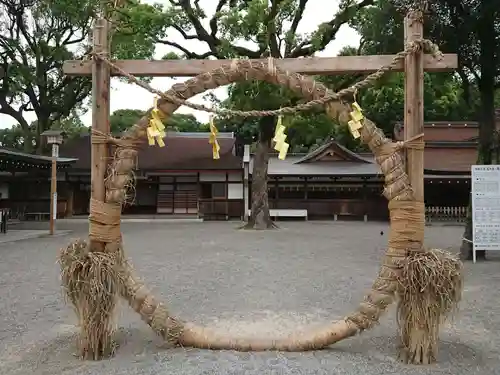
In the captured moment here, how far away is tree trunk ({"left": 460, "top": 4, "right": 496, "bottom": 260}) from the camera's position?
979 cm

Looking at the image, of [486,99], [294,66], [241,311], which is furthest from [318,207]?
[294,66]

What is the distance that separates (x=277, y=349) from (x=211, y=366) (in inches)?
24.9

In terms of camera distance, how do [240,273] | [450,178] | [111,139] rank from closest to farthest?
[111,139] → [240,273] → [450,178]

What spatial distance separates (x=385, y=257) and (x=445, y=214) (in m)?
21.0

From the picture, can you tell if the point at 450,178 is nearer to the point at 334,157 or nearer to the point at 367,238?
the point at 334,157

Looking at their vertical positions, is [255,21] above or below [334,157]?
above

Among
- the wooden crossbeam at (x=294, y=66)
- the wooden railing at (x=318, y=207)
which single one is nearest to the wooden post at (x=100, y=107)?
the wooden crossbeam at (x=294, y=66)

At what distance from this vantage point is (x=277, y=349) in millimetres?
3920

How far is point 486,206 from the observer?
9.41 meters

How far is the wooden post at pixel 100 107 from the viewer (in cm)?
388

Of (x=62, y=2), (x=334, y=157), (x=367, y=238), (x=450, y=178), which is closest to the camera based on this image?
(x=367, y=238)

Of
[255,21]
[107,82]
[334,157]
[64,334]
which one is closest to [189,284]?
[64,334]

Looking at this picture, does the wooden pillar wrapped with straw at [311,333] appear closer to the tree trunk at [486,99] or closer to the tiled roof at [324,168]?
the tree trunk at [486,99]

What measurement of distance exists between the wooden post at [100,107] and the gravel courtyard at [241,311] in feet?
4.72
